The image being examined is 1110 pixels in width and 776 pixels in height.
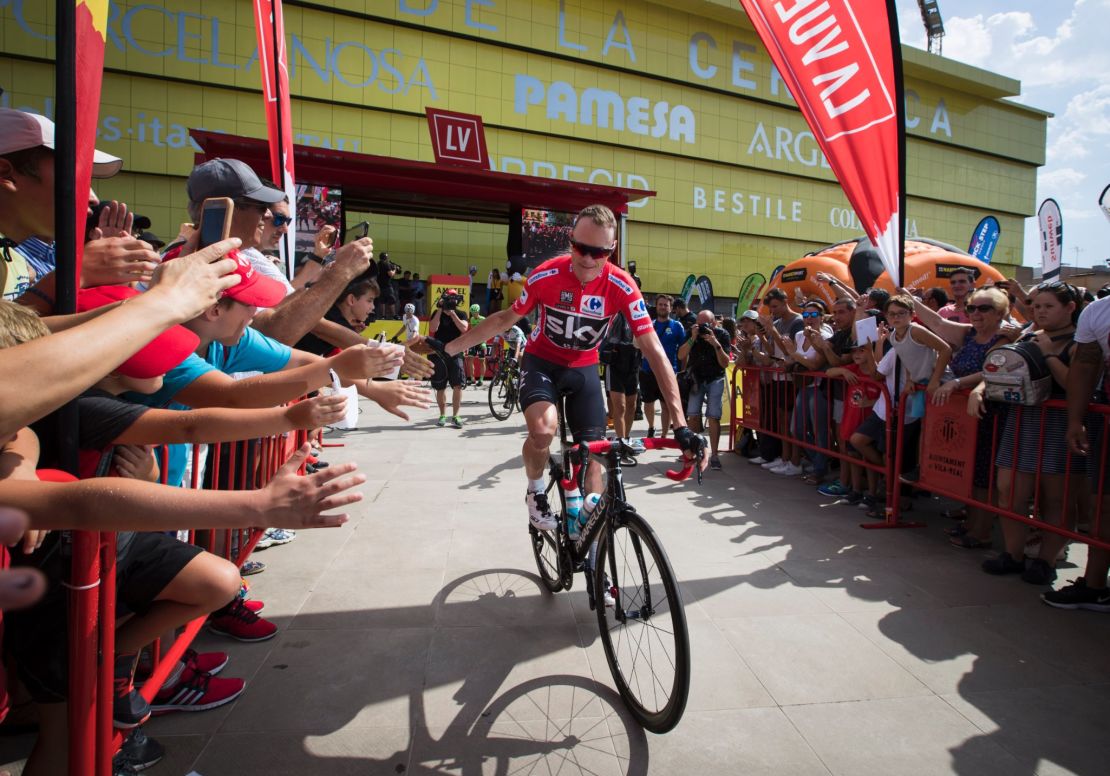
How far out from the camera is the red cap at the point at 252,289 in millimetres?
2197

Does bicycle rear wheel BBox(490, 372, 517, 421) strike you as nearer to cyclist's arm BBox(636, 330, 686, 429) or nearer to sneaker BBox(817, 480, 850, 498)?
sneaker BBox(817, 480, 850, 498)

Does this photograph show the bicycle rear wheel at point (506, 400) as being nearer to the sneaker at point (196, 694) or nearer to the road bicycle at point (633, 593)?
the road bicycle at point (633, 593)

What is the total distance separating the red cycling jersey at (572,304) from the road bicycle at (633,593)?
95 centimetres

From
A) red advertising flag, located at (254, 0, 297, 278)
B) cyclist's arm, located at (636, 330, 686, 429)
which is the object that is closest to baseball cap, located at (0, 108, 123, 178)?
cyclist's arm, located at (636, 330, 686, 429)

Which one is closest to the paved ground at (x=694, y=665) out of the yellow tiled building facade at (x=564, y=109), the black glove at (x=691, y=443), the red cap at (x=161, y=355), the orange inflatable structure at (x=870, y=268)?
the black glove at (x=691, y=443)

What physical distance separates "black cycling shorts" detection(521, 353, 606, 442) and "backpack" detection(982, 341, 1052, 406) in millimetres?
2827

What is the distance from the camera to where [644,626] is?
9.51 ft

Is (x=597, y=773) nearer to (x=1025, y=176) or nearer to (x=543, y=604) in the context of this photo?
(x=543, y=604)

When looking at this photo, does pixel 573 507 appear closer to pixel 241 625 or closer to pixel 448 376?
pixel 241 625

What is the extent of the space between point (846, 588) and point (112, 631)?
3962mm

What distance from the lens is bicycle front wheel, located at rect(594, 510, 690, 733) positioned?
239cm

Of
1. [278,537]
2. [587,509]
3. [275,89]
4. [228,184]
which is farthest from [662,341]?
[228,184]

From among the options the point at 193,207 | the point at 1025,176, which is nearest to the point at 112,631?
the point at 193,207

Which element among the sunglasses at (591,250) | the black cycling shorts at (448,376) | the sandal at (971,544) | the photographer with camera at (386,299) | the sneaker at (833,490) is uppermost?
the photographer with camera at (386,299)
